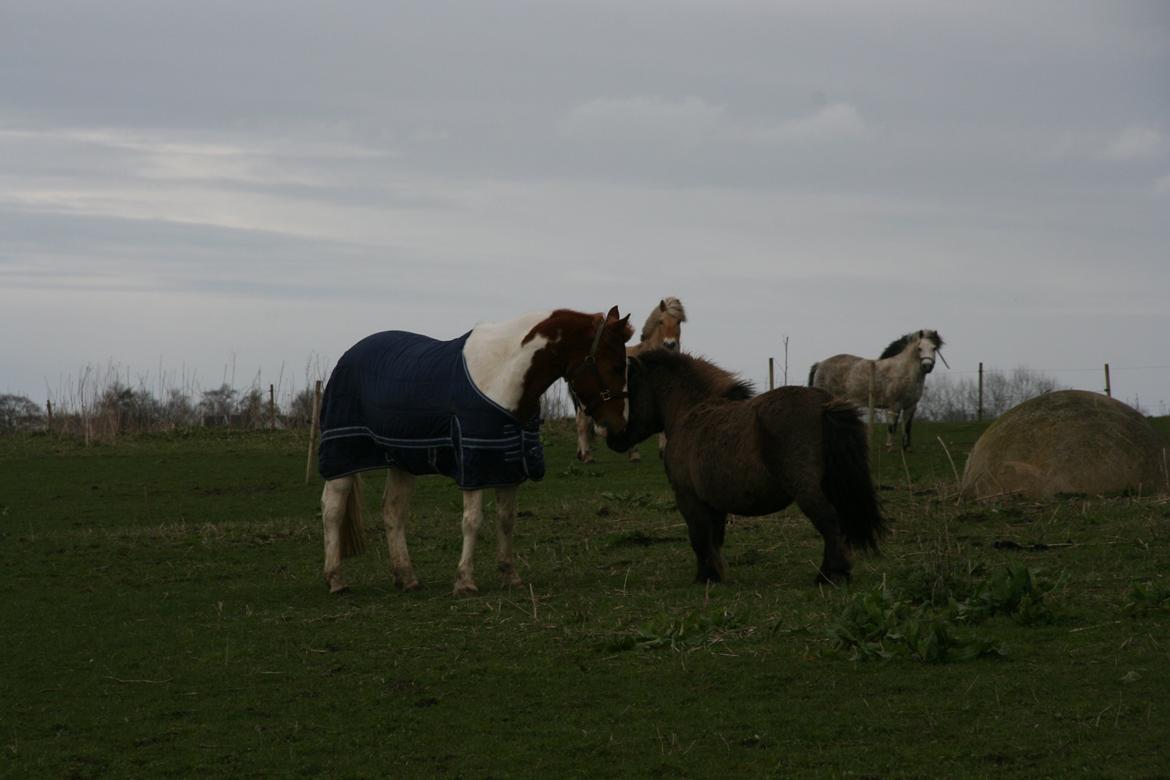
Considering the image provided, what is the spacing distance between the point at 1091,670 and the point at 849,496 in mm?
2725

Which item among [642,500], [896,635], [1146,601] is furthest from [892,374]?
[896,635]

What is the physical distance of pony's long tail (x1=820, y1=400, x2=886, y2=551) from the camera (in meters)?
8.38

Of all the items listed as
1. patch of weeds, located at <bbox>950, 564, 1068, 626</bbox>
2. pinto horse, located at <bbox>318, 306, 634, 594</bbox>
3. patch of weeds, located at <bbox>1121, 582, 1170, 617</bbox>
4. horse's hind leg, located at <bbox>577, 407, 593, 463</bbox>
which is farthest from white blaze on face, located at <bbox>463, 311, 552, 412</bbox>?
horse's hind leg, located at <bbox>577, 407, 593, 463</bbox>

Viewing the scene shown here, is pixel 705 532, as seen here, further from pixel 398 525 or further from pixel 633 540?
pixel 633 540

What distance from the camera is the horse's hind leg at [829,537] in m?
8.30

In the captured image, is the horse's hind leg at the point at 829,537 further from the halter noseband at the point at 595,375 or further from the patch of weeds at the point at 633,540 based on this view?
the patch of weeds at the point at 633,540

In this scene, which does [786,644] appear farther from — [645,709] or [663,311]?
[663,311]

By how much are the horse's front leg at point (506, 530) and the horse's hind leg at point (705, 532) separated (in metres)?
1.21

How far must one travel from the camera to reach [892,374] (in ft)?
76.5

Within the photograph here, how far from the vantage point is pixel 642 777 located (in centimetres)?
481

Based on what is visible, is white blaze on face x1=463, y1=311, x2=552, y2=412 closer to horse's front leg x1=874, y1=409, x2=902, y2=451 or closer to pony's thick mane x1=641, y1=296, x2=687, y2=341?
pony's thick mane x1=641, y1=296, x2=687, y2=341

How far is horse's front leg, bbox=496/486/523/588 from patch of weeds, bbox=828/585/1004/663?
3000 mm

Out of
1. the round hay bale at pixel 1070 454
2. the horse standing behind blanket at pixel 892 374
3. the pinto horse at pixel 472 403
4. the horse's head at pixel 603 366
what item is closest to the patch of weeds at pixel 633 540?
the pinto horse at pixel 472 403

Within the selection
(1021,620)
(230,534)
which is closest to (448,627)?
(1021,620)
